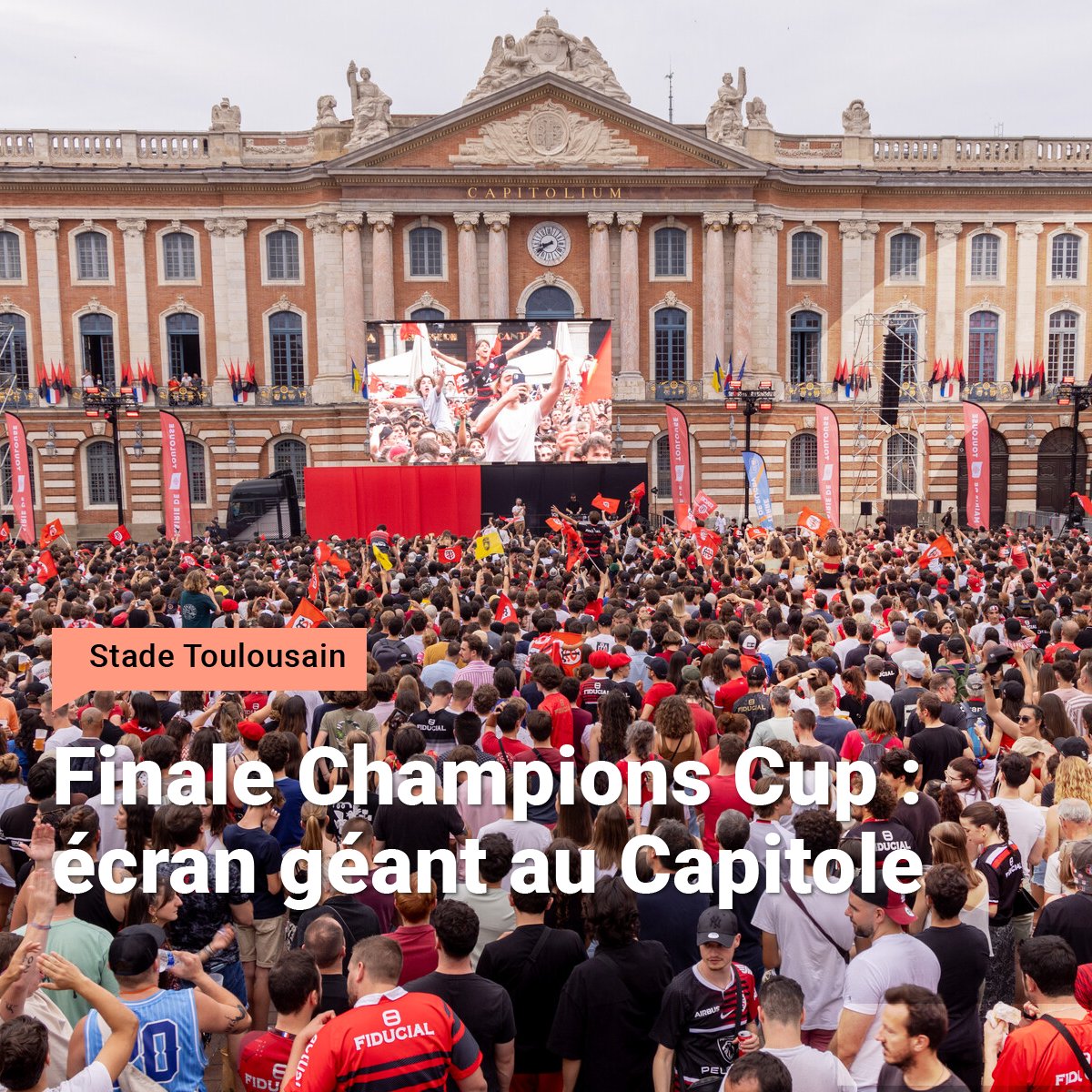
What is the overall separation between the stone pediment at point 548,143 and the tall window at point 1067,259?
17.8 metres

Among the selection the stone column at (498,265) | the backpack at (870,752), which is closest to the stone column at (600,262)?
the stone column at (498,265)

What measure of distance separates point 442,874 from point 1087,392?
34422 mm

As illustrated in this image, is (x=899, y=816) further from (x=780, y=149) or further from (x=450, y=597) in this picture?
(x=780, y=149)

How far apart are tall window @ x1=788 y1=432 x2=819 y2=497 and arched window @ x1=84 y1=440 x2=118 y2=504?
2732 cm

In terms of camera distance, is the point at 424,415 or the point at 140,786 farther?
the point at 424,415

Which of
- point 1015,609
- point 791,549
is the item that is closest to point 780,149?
point 791,549

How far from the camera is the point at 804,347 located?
144 ft

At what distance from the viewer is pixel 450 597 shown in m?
16.5

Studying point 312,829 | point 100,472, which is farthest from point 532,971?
point 100,472

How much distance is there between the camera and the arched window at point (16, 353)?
41.4 m

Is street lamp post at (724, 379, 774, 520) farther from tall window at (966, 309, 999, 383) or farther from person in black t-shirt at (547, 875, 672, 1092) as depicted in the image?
person in black t-shirt at (547, 875, 672, 1092)

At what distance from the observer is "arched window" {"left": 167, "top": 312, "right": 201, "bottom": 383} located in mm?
42094

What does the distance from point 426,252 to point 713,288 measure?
11.4 m

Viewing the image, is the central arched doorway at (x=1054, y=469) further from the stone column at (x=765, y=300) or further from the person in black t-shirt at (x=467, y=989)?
the person in black t-shirt at (x=467, y=989)
